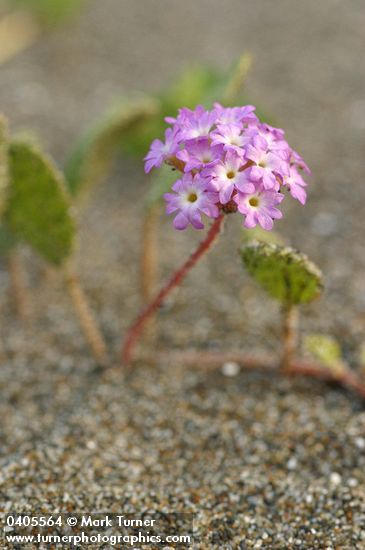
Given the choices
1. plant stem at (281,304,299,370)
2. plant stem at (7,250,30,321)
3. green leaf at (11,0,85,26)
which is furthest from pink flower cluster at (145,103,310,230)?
green leaf at (11,0,85,26)

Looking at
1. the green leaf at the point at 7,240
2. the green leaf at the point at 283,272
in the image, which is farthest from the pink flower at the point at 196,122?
the green leaf at the point at 7,240

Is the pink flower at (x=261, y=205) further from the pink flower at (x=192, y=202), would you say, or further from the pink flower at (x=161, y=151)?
the pink flower at (x=161, y=151)

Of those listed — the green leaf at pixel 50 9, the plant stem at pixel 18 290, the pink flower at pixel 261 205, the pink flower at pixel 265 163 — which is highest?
the green leaf at pixel 50 9

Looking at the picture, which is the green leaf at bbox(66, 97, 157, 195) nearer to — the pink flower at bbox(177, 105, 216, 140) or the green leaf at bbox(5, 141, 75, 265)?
the green leaf at bbox(5, 141, 75, 265)

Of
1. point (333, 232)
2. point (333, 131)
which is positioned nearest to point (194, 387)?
point (333, 232)

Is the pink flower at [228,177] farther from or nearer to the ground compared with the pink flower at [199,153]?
nearer to the ground

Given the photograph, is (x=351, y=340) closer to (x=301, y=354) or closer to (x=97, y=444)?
(x=301, y=354)
